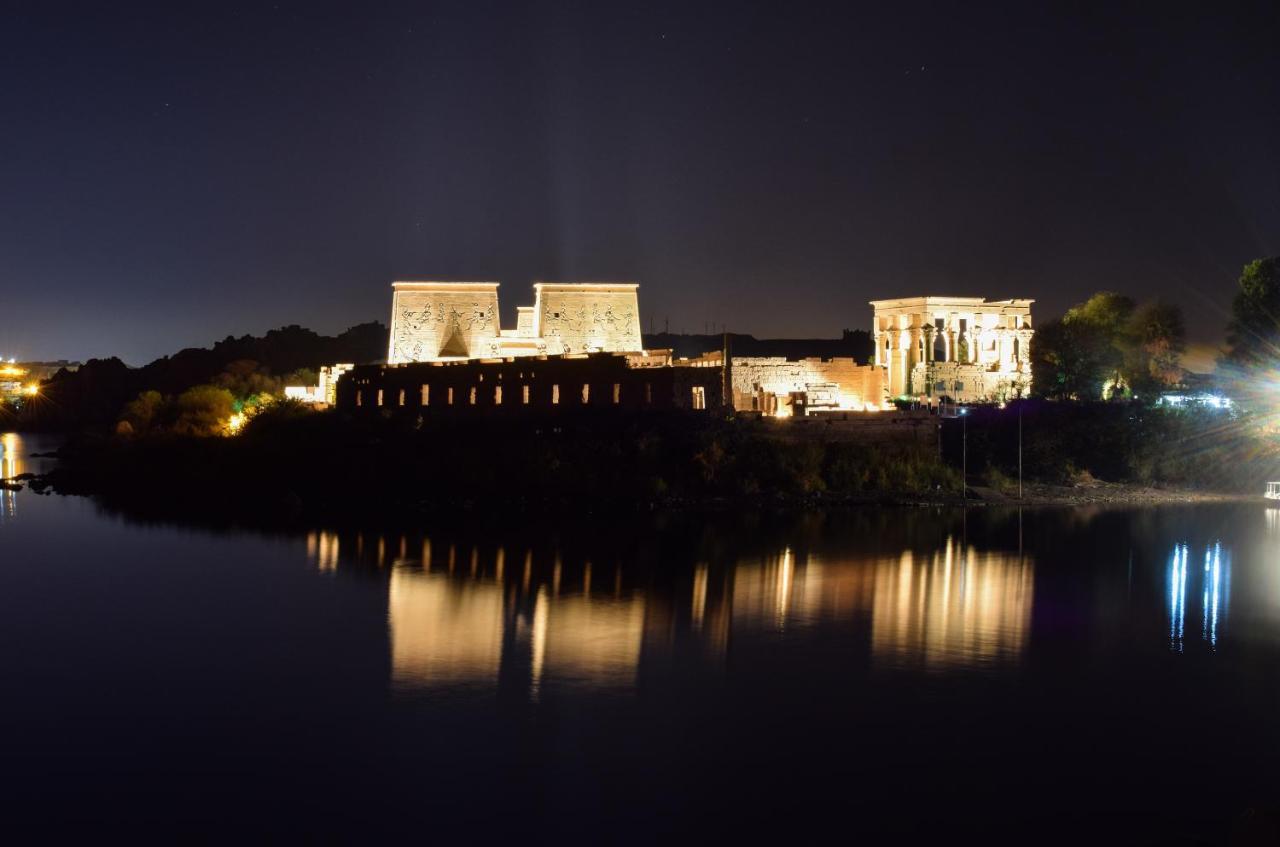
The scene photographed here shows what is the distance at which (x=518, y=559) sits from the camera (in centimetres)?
2384

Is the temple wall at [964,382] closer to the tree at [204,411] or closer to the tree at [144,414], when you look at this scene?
the tree at [204,411]

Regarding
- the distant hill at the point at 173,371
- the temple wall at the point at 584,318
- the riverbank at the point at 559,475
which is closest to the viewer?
the riverbank at the point at 559,475

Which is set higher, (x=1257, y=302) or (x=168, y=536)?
(x=1257, y=302)

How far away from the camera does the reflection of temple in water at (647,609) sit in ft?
55.0

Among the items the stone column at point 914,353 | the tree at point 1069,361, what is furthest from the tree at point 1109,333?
the stone column at point 914,353

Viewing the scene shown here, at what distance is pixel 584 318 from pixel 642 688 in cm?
2137

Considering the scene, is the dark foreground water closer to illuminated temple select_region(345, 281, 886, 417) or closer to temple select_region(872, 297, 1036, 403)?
illuminated temple select_region(345, 281, 886, 417)

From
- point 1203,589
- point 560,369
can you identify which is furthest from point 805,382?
point 1203,589

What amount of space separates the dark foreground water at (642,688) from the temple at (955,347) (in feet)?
40.8

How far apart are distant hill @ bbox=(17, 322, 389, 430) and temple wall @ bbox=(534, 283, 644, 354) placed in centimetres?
2104

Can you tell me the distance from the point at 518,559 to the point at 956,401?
18.1m

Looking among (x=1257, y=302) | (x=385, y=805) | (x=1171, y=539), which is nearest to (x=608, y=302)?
(x=1171, y=539)

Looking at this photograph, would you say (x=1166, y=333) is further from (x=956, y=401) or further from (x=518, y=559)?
(x=518, y=559)

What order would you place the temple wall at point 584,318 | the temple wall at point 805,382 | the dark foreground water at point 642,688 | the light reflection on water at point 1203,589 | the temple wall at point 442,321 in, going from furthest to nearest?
the temple wall at point 442,321 < the temple wall at point 584,318 < the temple wall at point 805,382 < the light reflection on water at point 1203,589 < the dark foreground water at point 642,688
